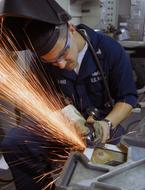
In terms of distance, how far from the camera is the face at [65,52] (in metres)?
1.37

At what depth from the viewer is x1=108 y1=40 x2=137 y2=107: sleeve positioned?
1659 mm

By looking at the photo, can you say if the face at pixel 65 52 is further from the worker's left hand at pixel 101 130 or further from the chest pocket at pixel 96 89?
the worker's left hand at pixel 101 130

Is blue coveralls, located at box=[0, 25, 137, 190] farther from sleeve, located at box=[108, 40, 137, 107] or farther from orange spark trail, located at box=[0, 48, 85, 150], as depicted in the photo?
orange spark trail, located at box=[0, 48, 85, 150]

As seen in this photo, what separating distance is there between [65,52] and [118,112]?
476 mm

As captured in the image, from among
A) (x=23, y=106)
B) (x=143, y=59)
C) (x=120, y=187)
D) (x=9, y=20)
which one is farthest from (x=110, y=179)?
(x=143, y=59)

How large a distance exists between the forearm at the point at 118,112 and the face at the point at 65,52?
34 centimetres

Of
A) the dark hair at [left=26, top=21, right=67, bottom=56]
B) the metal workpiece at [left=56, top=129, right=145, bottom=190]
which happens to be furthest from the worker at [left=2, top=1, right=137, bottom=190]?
the metal workpiece at [left=56, top=129, right=145, bottom=190]

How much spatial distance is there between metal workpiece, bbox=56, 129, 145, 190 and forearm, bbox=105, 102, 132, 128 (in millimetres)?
580

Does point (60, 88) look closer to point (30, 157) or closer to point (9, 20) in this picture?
point (30, 157)

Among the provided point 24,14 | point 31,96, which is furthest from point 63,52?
point 31,96

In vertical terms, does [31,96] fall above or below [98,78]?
below

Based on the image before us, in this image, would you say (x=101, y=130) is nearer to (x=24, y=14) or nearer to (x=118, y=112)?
(x=118, y=112)

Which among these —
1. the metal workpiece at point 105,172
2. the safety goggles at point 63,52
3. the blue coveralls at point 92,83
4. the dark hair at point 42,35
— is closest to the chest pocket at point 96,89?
the blue coveralls at point 92,83

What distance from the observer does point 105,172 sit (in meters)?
0.94
